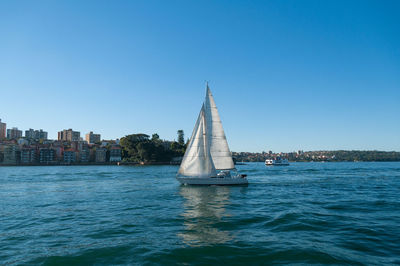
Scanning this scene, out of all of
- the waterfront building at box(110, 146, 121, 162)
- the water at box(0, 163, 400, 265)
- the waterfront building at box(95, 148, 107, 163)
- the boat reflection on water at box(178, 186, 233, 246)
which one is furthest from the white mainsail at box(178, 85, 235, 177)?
the waterfront building at box(95, 148, 107, 163)

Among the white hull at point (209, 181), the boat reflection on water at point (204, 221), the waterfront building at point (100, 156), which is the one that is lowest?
the boat reflection on water at point (204, 221)

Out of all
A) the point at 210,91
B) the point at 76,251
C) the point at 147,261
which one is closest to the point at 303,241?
the point at 147,261

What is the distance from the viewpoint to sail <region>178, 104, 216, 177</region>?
100 feet

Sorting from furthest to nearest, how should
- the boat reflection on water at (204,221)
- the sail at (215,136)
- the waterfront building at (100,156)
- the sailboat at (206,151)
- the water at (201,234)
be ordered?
1. the waterfront building at (100,156)
2. the sail at (215,136)
3. the sailboat at (206,151)
4. the boat reflection on water at (204,221)
5. the water at (201,234)

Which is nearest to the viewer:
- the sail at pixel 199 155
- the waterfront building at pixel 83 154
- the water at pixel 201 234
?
the water at pixel 201 234

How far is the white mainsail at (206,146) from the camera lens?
3061cm

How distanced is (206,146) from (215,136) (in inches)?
72.1

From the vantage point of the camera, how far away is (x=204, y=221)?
575 inches

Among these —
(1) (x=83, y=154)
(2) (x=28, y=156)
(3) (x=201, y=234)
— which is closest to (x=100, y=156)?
(1) (x=83, y=154)

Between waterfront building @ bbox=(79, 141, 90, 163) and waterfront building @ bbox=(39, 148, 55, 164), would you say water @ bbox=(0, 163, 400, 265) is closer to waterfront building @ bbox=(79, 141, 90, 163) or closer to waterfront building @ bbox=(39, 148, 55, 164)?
waterfront building @ bbox=(39, 148, 55, 164)

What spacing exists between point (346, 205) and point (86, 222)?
701 inches

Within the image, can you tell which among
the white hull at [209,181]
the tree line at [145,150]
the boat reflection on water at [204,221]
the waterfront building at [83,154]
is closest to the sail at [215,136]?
the white hull at [209,181]

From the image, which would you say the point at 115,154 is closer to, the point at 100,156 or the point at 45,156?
the point at 100,156

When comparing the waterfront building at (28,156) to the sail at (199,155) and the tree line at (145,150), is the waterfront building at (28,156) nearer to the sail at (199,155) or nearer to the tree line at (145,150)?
the tree line at (145,150)
